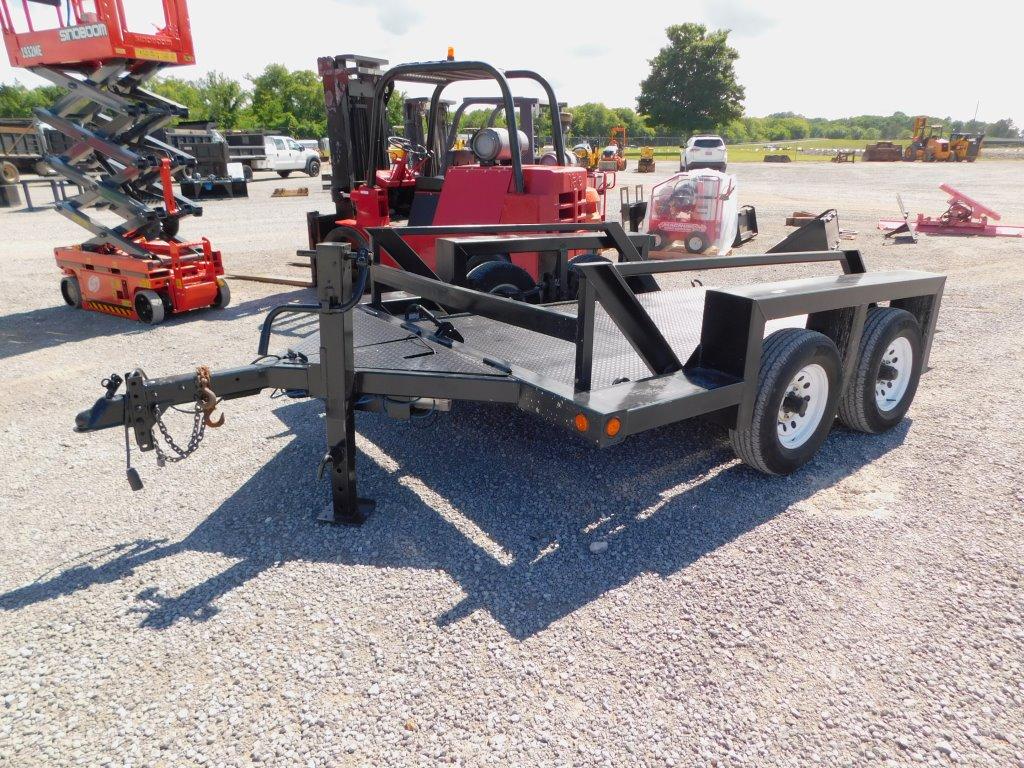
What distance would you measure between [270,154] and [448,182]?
24.3 meters

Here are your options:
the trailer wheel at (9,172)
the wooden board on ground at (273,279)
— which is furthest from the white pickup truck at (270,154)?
the wooden board on ground at (273,279)

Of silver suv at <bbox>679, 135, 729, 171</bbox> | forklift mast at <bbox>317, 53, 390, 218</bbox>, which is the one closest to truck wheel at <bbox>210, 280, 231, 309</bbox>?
forklift mast at <bbox>317, 53, 390, 218</bbox>

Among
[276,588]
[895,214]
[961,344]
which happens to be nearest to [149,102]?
[276,588]

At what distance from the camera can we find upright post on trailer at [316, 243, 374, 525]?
115 inches

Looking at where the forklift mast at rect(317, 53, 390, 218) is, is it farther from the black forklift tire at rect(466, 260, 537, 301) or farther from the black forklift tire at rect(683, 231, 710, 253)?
the black forklift tire at rect(683, 231, 710, 253)

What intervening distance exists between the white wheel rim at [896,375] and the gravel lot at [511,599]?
0.75 ft

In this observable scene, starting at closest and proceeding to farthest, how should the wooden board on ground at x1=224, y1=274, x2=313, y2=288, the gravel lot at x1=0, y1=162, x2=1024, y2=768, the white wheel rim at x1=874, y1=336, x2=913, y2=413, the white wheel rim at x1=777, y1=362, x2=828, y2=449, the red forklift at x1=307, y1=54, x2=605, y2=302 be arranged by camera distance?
the gravel lot at x1=0, y1=162, x2=1024, y2=768 → the white wheel rim at x1=777, y1=362, x2=828, y2=449 → the white wheel rim at x1=874, y1=336, x2=913, y2=413 → the red forklift at x1=307, y1=54, x2=605, y2=302 → the wooden board on ground at x1=224, y1=274, x2=313, y2=288

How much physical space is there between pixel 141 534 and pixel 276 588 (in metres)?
Answer: 0.83

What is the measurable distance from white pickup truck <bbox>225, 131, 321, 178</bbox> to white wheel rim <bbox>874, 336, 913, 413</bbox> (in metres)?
27.0

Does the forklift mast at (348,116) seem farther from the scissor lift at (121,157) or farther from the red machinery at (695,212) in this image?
the red machinery at (695,212)

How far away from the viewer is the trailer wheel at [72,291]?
7.63 metres

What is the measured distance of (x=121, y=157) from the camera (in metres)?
6.80

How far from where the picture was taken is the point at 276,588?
2.85 meters

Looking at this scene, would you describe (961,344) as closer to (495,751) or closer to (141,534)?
(495,751)
